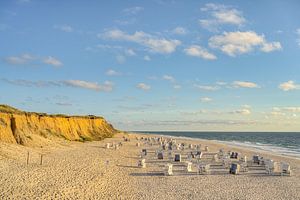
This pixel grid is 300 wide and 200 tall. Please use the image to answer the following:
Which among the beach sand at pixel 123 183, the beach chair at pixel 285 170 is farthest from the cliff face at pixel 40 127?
the beach chair at pixel 285 170

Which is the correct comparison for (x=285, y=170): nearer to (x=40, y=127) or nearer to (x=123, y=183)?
(x=123, y=183)

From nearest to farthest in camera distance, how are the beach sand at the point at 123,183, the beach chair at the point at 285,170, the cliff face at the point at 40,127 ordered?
the beach sand at the point at 123,183 → the beach chair at the point at 285,170 → the cliff face at the point at 40,127

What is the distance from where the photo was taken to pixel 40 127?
3900cm

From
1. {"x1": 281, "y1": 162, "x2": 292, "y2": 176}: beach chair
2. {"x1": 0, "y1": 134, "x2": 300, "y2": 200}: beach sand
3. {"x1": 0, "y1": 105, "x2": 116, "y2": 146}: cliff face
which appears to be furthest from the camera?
{"x1": 0, "y1": 105, "x2": 116, "y2": 146}: cliff face

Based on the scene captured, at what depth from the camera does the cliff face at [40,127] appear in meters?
27.8

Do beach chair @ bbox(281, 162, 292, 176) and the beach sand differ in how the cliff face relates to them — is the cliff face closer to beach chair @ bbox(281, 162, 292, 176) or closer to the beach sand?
the beach sand

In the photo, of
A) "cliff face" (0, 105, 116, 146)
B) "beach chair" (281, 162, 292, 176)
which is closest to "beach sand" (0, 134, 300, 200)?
"beach chair" (281, 162, 292, 176)

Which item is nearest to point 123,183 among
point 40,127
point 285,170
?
point 285,170

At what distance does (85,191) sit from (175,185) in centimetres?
463

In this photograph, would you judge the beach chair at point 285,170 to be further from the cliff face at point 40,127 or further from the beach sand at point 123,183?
the cliff face at point 40,127

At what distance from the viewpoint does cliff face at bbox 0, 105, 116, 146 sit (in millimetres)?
27830

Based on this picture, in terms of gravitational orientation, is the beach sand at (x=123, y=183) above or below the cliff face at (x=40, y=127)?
below

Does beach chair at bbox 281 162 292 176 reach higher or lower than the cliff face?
lower

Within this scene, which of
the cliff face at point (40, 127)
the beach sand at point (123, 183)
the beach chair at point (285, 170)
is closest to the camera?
the beach sand at point (123, 183)
